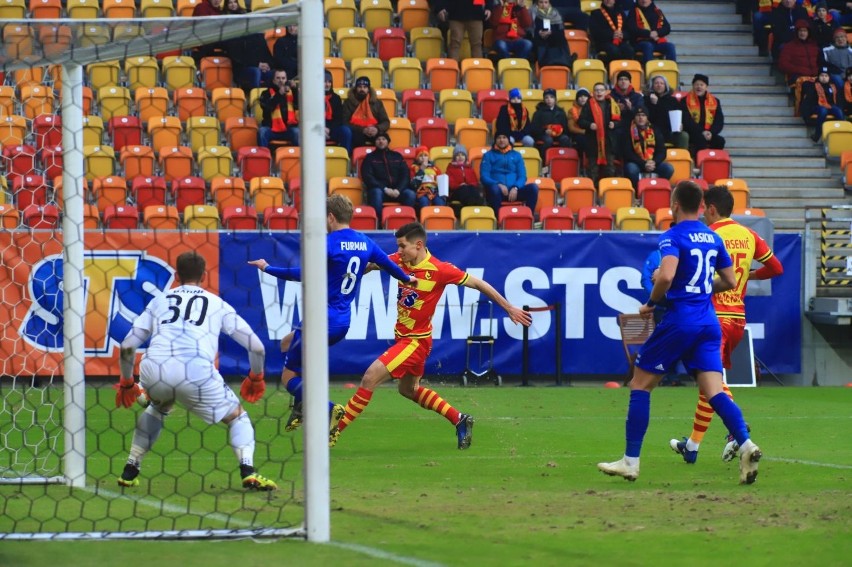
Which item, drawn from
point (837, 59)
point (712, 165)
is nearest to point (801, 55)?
point (837, 59)

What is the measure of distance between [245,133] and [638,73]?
7.37 m

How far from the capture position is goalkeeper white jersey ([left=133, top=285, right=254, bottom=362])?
8234 mm

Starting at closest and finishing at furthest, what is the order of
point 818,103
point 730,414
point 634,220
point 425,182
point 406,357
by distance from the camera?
point 730,414, point 406,357, point 425,182, point 634,220, point 818,103

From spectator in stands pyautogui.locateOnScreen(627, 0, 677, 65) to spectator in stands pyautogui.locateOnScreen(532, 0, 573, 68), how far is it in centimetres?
160

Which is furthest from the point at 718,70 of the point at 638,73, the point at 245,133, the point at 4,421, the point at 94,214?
the point at 4,421

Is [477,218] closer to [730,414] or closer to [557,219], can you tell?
[557,219]

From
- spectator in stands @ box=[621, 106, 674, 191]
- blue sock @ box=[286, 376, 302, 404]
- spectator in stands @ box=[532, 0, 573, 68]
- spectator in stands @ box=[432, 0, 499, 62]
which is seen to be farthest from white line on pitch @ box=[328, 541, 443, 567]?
spectator in stands @ box=[532, 0, 573, 68]

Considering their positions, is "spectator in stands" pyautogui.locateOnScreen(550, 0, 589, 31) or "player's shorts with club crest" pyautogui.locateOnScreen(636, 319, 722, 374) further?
"spectator in stands" pyautogui.locateOnScreen(550, 0, 589, 31)

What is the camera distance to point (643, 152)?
21.7 metres

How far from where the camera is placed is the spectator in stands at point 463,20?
22812mm

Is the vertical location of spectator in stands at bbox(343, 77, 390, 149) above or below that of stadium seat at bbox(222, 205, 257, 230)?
above

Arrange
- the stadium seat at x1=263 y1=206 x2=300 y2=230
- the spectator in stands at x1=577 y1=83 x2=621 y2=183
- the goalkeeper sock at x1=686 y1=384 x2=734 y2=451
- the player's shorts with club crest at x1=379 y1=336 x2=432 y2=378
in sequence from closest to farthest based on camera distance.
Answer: the goalkeeper sock at x1=686 y1=384 x2=734 y2=451
the player's shorts with club crest at x1=379 y1=336 x2=432 y2=378
the stadium seat at x1=263 y1=206 x2=300 y2=230
the spectator in stands at x1=577 y1=83 x2=621 y2=183

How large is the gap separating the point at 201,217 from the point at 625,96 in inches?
296

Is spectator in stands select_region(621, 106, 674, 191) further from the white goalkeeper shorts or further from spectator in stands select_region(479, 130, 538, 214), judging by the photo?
the white goalkeeper shorts
